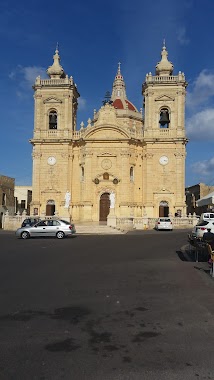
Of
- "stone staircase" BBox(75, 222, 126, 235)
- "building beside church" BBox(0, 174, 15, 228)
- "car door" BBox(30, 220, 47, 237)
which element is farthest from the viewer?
"building beside church" BBox(0, 174, 15, 228)

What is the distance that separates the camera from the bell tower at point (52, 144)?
145ft

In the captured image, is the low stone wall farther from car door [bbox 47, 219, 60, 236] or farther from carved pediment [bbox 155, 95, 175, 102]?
carved pediment [bbox 155, 95, 175, 102]

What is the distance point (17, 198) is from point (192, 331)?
6103cm

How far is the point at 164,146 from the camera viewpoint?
4412cm

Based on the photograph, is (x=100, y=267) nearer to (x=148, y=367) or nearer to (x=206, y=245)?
(x=206, y=245)

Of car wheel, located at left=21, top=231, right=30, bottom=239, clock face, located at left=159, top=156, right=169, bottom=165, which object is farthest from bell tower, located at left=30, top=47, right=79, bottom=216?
car wheel, located at left=21, top=231, right=30, bottom=239

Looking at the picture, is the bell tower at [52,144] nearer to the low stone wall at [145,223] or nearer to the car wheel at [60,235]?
the low stone wall at [145,223]

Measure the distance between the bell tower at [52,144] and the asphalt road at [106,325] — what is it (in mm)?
34293

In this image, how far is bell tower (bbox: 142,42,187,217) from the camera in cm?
4331

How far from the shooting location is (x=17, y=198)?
63938 mm

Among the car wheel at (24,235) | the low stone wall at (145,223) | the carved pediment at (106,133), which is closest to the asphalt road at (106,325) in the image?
the car wheel at (24,235)

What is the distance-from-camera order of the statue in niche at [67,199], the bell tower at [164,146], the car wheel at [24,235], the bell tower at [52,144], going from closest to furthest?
the car wheel at [24,235] → the statue in niche at [67,199] → the bell tower at [164,146] → the bell tower at [52,144]

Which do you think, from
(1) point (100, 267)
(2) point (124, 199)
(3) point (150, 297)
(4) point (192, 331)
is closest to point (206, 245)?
(1) point (100, 267)

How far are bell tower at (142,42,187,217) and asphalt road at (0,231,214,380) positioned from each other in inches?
1316
